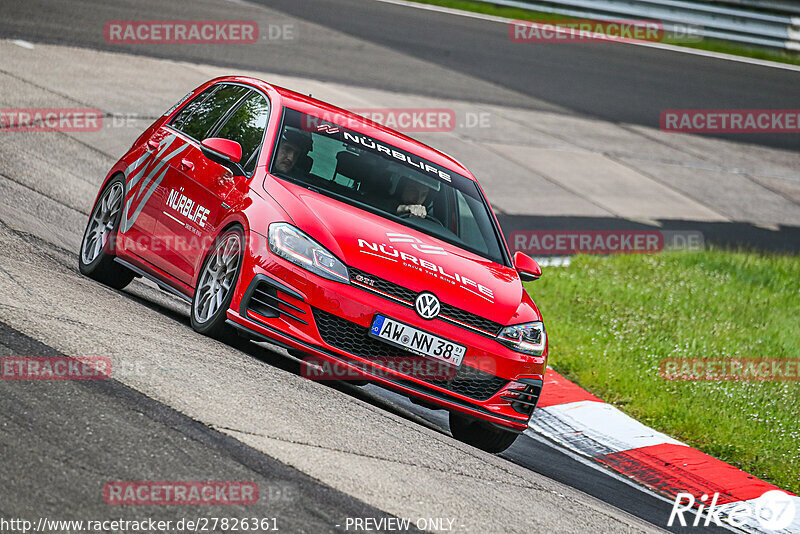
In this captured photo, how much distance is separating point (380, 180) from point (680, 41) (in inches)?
877

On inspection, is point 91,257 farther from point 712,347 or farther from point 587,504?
point 712,347

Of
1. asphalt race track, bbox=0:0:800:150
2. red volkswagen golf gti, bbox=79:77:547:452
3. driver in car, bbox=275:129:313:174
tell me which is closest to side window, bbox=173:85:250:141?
red volkswagen golf gti, bbox=79:77:547:452

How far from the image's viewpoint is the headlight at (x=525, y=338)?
661 centimetres

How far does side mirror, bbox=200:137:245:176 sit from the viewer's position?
276 inches

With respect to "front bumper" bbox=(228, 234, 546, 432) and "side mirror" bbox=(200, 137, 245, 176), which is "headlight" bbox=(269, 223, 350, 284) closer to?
"front bumper" bbox=(228, 234, 546, 432)

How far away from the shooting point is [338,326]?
6254mm

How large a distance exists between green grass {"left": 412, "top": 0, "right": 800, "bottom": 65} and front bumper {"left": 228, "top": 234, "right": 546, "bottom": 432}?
2110 centimetres

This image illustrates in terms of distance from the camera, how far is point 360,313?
6.23 m

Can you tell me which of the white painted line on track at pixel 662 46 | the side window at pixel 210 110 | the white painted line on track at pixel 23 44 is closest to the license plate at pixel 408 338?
the side window at pixel 210 110

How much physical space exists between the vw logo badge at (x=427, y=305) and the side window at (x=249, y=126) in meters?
1.54

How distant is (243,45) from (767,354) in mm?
12358

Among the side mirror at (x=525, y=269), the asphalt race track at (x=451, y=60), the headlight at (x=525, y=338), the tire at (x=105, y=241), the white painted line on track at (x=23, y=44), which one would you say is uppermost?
the asphalt race track at (x=451, y=60)

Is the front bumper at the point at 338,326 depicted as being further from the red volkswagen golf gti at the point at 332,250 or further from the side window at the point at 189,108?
the side window at the point at 189,108

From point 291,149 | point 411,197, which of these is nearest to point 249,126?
point 291,149
